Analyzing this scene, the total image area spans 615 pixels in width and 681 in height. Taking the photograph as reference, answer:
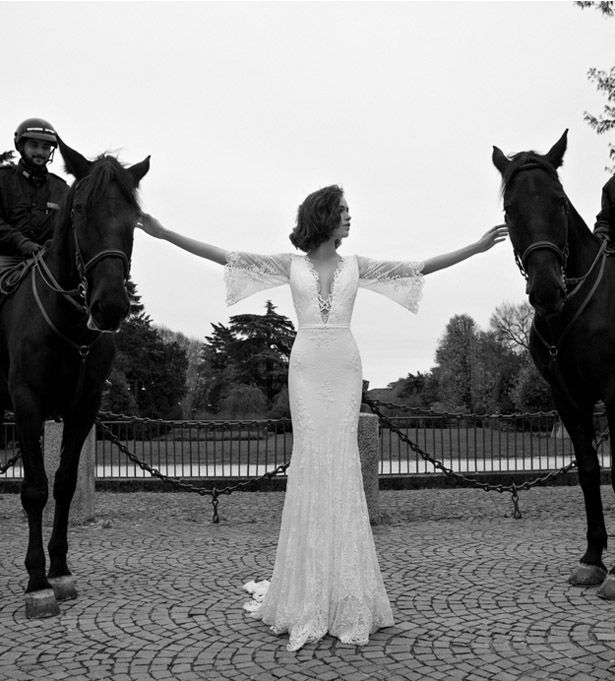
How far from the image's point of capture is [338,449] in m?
4.13

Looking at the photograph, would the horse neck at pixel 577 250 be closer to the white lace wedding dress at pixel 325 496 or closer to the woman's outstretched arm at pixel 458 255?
the woman's outstretched arm at pixel 458 255

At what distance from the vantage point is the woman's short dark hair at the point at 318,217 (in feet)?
13.8

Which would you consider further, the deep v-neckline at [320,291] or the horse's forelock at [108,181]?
the horse's forelock at [108,181]

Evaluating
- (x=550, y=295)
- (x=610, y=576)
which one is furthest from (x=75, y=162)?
(x=610, y=576)

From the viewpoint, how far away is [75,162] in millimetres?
4570

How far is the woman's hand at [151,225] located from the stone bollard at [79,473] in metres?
4.33

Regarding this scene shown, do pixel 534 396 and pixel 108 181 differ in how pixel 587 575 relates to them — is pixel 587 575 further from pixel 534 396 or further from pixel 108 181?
pixel 534 396

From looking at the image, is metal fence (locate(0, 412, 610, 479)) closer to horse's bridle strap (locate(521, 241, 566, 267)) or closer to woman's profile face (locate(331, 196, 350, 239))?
horse's bridle strap (locate(521, 241, 566, 267))

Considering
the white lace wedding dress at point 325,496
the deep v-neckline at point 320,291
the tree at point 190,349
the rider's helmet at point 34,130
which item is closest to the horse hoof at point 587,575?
the white lace wedding dress at point 325,496

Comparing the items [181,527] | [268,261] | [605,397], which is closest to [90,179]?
[268,261]

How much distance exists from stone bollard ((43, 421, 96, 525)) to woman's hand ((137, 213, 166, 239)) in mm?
4325

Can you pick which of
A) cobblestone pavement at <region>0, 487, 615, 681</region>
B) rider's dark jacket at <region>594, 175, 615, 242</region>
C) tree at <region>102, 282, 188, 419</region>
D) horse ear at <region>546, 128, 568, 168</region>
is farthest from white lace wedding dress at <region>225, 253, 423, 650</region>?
tree at <region>102, 282, 188, 419</region>

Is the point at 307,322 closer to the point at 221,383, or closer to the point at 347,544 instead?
the point at 347,544

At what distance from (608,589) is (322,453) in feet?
7.65
